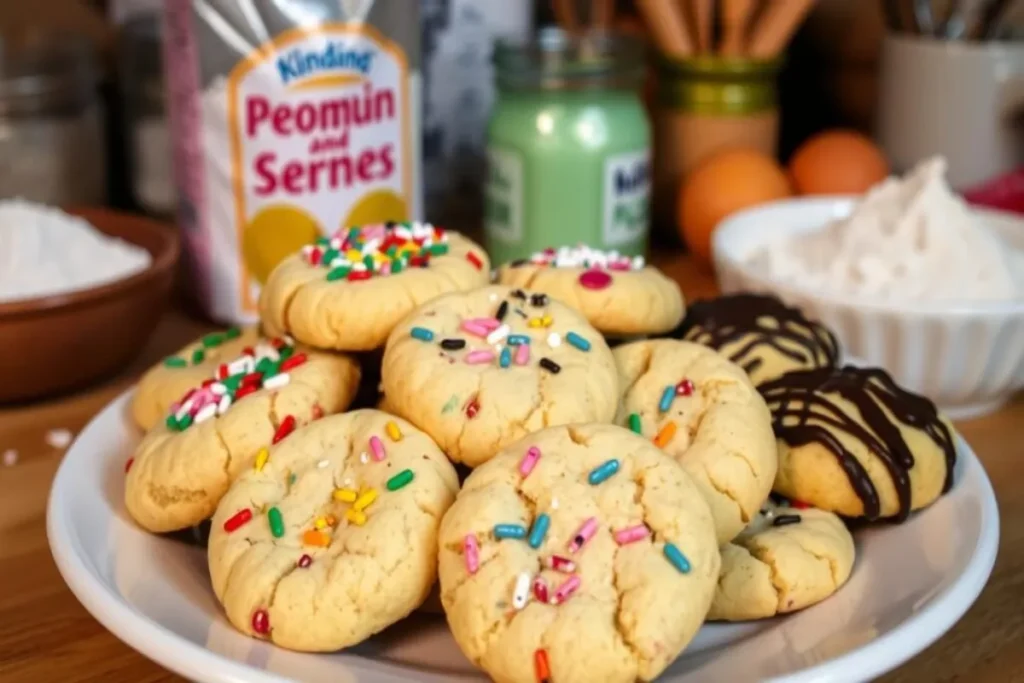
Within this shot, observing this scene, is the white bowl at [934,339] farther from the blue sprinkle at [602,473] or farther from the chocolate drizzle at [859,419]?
the blue sprinkle at [602,473]

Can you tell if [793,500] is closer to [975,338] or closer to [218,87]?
[975,338]

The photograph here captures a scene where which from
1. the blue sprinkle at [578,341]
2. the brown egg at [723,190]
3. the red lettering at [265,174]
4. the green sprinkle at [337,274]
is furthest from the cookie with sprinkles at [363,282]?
the brown egg at [723,190]

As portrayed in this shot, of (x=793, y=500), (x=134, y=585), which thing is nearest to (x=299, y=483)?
(x=134, y=585)

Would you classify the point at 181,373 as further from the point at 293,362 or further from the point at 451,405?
the point at 451,405

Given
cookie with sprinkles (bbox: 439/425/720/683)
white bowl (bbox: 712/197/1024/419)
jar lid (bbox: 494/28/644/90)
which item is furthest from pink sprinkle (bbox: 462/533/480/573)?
jar lid (bbox: 494/28/644/90)

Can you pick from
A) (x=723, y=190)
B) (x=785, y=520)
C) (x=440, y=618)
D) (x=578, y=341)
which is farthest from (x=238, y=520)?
(x=723, y=190)

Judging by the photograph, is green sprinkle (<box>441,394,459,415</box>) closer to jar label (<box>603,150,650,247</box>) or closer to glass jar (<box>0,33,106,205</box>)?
jar label (<box>603,150,650,247</box>)
